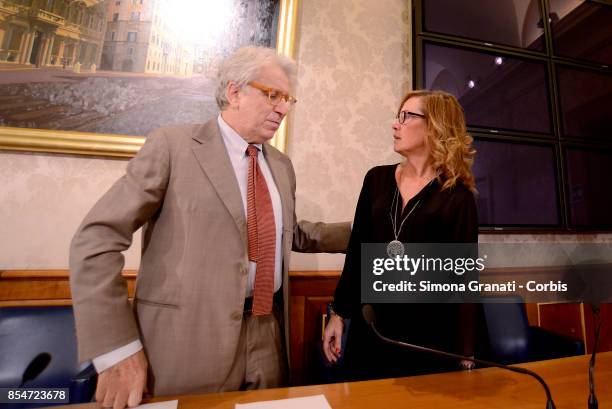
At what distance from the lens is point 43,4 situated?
159 cm

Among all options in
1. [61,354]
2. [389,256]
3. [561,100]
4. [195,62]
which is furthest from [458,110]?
[61,354]

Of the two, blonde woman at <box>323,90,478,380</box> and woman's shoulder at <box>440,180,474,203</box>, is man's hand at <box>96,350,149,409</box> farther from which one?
woman's shoulder at <box>440,180,474,203</box>

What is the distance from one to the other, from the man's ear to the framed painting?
1.88ft

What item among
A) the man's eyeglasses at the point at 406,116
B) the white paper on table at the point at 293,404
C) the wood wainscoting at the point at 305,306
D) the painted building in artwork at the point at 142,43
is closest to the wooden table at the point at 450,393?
the white paper on table at the point at 293,404

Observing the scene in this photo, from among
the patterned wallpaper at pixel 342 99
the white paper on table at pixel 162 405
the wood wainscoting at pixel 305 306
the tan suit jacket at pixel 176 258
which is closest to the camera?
the white paper on table at pixel 162 405

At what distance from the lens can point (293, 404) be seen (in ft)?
2.41

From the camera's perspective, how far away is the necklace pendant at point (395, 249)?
122 cm

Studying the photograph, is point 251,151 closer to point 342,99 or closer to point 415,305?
point 415,305

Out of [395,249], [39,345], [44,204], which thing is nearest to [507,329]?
[395,249]

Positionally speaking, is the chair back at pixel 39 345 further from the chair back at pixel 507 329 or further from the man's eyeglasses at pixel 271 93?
the chair back at pixel 507 329

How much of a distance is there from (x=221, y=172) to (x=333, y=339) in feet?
2.71

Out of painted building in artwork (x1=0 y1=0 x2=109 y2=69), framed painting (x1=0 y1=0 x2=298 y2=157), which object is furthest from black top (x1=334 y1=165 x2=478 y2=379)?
painted building in artwork (x1=0 y1=0 x2=109 y2=69)
